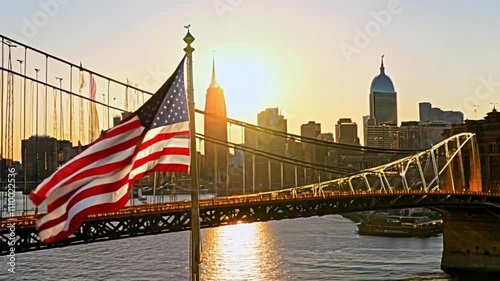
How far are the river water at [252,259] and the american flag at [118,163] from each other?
3251 cm

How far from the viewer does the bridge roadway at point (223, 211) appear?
29.3m

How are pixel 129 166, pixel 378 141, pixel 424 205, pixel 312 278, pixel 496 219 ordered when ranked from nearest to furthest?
pixel 129 166 → pixel 312 278 → pixel 424 205 → pixel 496 219 → pixel 378 141

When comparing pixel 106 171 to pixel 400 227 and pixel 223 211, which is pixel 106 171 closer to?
pixel 223 211

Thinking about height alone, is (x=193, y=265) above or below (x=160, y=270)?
above

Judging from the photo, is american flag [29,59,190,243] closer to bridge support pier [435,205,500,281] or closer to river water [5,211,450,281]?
river water [5,211,450,281]

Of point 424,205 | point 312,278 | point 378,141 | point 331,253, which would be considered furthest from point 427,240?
point 378,141

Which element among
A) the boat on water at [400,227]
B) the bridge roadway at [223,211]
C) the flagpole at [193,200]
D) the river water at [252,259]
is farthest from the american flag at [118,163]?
the boat on water at [400,227]

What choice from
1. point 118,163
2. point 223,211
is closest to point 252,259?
point 223,211

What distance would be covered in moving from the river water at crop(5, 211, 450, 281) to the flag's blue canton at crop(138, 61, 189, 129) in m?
32.6

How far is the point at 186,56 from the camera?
10633mm

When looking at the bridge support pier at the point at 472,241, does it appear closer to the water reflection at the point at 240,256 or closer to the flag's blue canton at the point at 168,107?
the water reflection at the point at 240,256

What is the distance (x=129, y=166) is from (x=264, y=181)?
81367 millimetres

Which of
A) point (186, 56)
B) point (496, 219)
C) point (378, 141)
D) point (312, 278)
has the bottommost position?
point (312, 278)

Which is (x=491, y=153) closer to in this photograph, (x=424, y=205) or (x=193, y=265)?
(x=424, y=205)
